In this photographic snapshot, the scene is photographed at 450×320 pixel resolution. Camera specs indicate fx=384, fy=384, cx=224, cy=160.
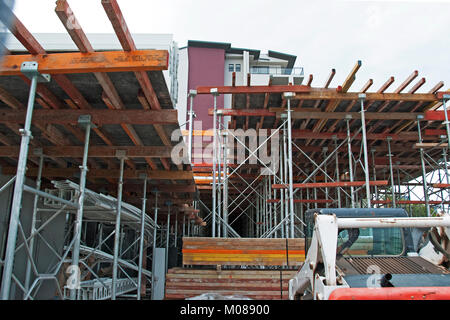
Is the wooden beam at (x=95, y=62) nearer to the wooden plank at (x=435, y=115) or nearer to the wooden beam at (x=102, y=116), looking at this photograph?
the wooden beam at (x=102, y=116)

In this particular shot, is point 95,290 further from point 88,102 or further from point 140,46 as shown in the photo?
point 140,46

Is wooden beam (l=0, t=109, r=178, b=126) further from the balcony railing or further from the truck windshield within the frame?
the balcony railing

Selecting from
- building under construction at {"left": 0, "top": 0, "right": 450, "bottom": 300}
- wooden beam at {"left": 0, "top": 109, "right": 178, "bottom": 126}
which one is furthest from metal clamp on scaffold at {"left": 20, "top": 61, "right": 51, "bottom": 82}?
wooden beam at {"left": 0, "top": 109, "right": 178, "bottom": 126}

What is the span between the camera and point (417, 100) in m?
11.0

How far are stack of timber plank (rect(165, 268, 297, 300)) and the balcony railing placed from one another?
3239cm

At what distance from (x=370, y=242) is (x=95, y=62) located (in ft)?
14.9

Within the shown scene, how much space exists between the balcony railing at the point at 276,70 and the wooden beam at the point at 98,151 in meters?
31.5

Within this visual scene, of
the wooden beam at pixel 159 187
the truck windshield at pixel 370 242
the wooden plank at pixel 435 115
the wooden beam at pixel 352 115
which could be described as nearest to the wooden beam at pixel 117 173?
the wooden beam at pixel 159 187

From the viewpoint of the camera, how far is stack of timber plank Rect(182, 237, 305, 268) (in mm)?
8578

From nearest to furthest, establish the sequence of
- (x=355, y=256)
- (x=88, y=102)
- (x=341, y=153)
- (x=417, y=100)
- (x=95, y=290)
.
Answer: (x=355, y=256), (x=88, y=102), (x=95, y=290), (x=417, y=100), (x=341, y=153)

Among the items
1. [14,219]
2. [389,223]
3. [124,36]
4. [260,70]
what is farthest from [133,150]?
[260,70]

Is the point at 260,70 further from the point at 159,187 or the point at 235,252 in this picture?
the point at 235,252
